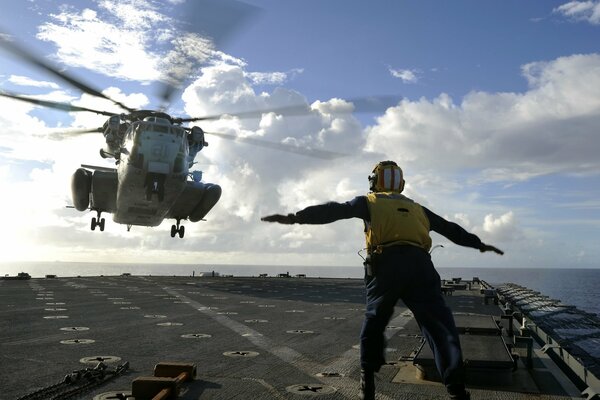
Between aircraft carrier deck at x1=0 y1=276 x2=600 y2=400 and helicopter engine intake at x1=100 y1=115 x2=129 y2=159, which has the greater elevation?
helicopter engine intake at x1=100 y1=115 x2=129 y2=159

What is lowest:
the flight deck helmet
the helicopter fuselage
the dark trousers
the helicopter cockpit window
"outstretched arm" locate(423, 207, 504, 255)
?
the dark trousers

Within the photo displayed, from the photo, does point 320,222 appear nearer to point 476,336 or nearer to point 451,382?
point 451,382

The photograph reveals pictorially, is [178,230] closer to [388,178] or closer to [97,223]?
[97,223]

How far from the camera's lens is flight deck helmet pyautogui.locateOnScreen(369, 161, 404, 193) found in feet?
19.0

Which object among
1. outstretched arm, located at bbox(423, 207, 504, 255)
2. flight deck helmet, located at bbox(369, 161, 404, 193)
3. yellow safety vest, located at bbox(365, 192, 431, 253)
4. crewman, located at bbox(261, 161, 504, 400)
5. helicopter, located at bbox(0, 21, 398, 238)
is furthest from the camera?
helicopter, located at bbox(0, 21, 398, 238)

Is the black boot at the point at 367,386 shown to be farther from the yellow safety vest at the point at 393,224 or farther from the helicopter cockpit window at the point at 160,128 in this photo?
the helicopter cockpit window at the point at 160,128

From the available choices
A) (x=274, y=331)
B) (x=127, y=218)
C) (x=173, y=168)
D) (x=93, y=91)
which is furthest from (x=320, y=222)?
(x=127, y=218)

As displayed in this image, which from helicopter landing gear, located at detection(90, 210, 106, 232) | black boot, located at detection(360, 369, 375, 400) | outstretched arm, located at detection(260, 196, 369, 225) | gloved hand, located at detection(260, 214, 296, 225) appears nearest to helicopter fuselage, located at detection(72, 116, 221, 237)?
helicopter landing gear, located at detection(90, 210, 106, 232)

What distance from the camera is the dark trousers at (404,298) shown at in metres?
5.20

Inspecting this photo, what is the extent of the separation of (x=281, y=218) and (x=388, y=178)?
1441mm

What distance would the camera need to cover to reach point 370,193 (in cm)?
567

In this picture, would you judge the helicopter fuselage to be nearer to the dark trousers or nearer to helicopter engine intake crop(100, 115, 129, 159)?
helicopter engine intake crop(100, 115, 129, 159)

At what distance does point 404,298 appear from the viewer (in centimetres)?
535

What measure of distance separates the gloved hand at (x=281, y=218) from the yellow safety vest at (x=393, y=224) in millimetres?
931
